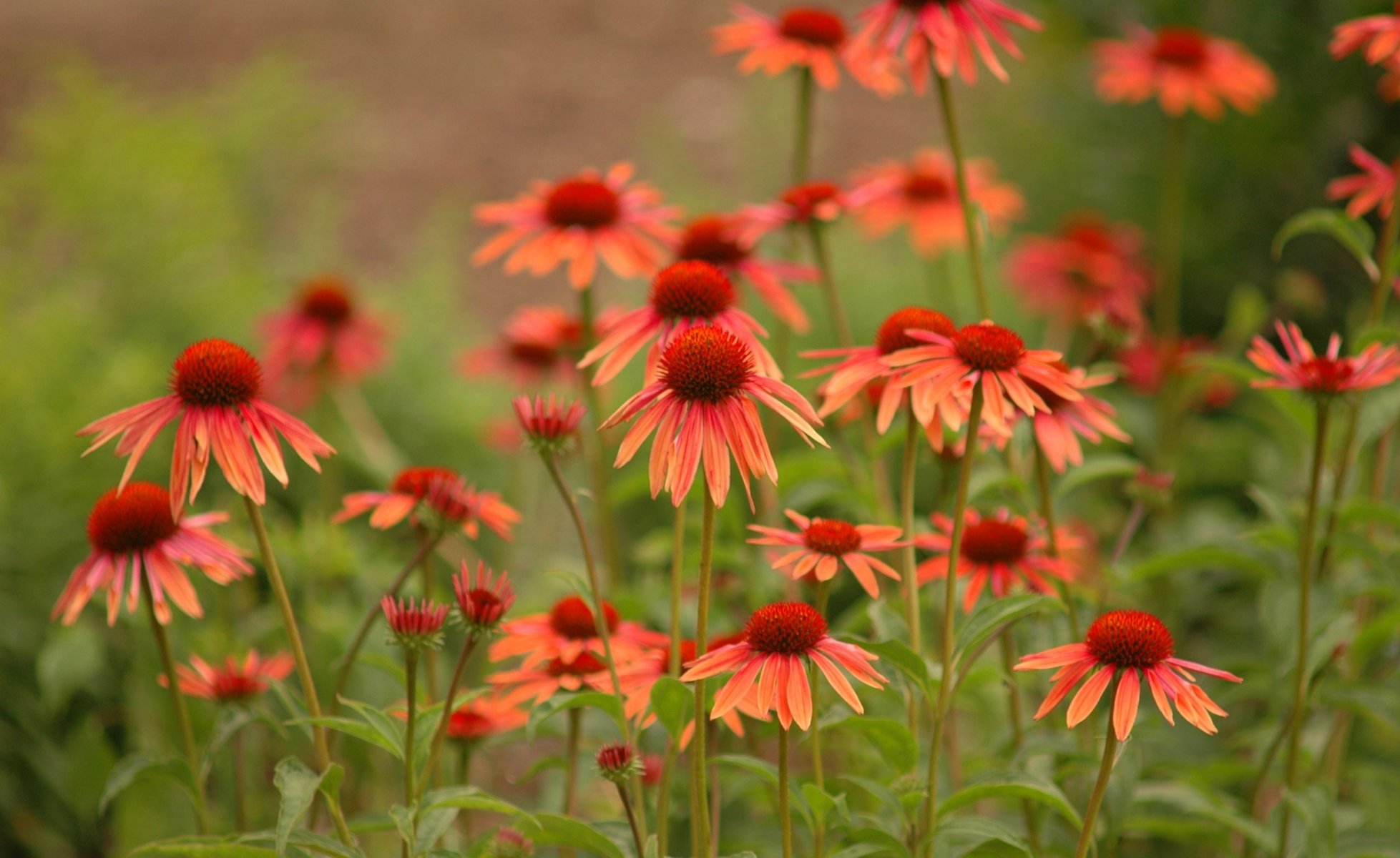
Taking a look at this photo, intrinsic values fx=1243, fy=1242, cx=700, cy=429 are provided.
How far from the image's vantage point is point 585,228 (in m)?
1.86

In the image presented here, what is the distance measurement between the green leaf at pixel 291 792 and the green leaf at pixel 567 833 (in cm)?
20

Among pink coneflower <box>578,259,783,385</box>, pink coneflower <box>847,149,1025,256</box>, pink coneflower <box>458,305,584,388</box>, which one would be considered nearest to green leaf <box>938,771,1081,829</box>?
pink coneflower <box>578,259,783,385</box>

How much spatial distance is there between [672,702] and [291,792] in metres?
0.37

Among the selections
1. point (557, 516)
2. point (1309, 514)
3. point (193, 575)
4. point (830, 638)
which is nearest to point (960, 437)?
point (1309, 514)

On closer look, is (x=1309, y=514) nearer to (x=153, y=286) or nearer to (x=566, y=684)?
(x=566, y=684)

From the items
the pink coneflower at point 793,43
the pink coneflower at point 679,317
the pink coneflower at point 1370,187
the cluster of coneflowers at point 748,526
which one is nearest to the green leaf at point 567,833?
the cluster of coneflowers at point 748,526

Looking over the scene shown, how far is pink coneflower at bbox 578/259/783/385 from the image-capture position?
1360mm

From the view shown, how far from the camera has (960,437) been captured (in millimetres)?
1654

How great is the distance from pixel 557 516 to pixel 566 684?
2138 mm

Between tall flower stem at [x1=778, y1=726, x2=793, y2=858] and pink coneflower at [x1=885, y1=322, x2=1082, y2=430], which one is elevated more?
pink coneflower at [x1=885, y1=322, x2=1082, y2=430]

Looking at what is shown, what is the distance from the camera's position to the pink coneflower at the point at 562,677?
54.9 inches

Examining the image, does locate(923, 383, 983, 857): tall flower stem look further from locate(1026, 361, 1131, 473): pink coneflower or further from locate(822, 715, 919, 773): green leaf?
locate(1026, 361, 1131, 473): pink coneflower

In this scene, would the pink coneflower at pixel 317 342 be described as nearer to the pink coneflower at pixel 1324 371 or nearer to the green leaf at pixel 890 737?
the green leaf at pixel 890 737

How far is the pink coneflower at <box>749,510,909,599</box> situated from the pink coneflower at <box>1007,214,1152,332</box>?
1.72 metres
